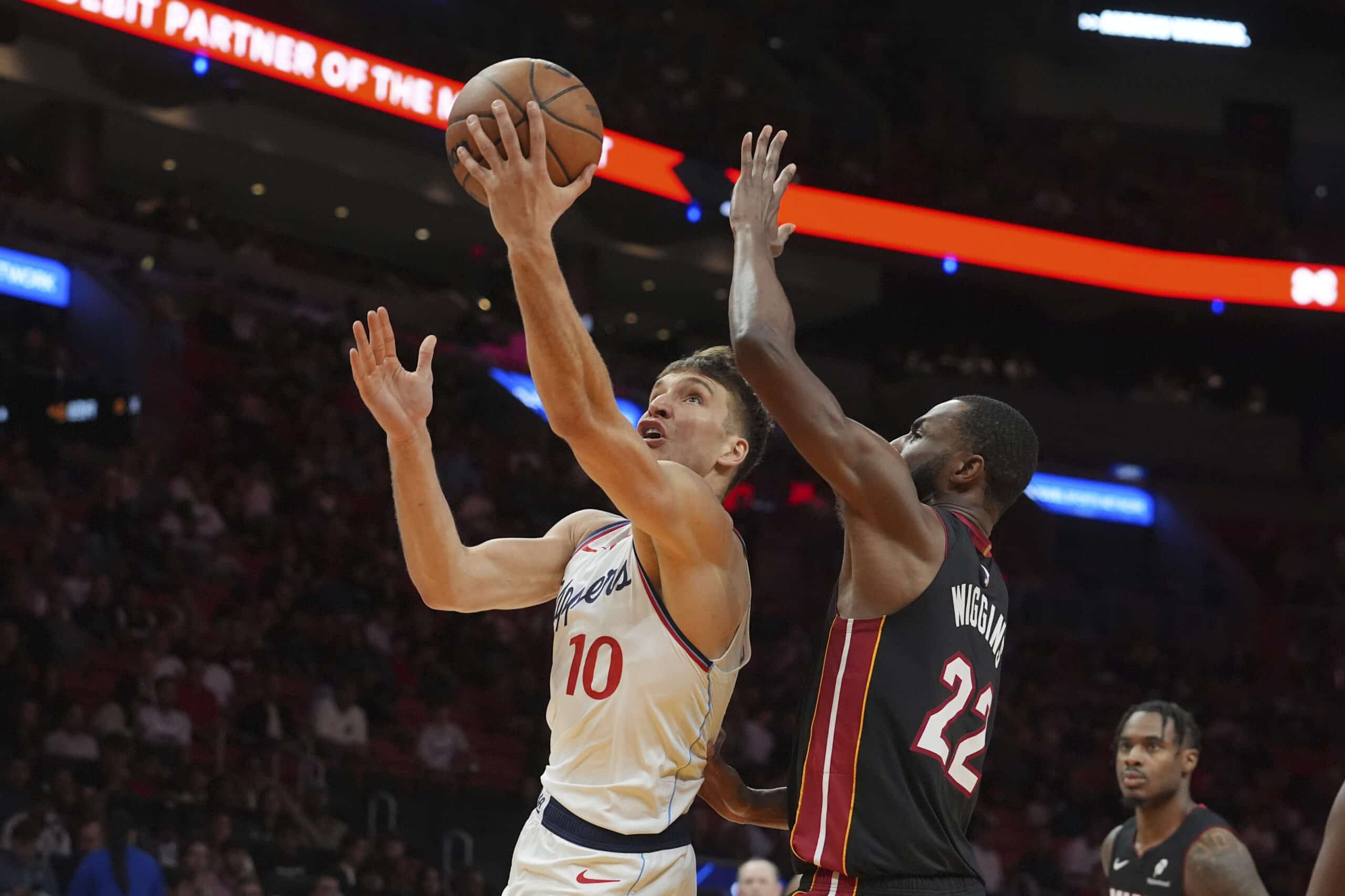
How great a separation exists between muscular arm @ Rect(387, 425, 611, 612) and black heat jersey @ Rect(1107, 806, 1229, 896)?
3514 mm

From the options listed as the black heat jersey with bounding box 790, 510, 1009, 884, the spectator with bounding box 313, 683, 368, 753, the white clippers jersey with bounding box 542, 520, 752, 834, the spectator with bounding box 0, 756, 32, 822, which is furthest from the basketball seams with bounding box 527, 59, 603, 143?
the spectator with bounding box 313, 683, 368, 753

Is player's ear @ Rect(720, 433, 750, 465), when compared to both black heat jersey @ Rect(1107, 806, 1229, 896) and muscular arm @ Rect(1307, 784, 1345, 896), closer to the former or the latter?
muscular arm @ Rect(1307, 784, 1345, 896)

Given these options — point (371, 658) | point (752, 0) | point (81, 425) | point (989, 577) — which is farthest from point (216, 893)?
point (752, 0)

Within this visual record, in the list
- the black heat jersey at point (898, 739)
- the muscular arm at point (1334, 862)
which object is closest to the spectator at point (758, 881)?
the black heat jersey at point (898, 739)

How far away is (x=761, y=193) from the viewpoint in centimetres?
382

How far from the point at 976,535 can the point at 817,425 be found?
23.4 inches

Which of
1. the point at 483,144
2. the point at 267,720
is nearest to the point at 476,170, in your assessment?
the point at 483,144

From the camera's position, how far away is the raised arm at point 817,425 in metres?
3.50

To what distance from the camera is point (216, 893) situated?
9.27 m

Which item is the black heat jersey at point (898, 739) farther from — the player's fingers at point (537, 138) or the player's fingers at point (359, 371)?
the player's fingers at point (359, 371)

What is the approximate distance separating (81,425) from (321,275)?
5.03 metres

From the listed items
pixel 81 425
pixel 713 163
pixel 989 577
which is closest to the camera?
pixel 989 577

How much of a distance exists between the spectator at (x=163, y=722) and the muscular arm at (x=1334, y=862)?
9028 millimetres

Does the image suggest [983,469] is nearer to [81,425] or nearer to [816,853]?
[816,853]
